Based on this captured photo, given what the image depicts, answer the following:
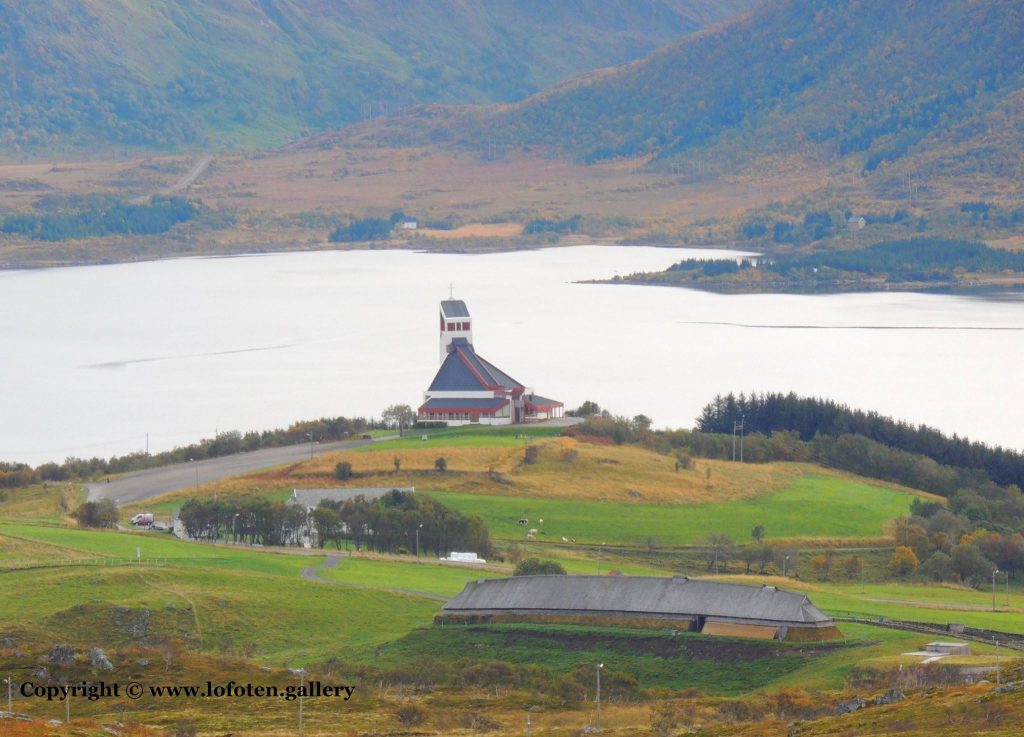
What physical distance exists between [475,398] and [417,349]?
40.6 meters

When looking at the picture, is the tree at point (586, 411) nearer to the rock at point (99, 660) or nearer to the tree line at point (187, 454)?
the tree line at point (187, 454)

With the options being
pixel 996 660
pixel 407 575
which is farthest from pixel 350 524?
pixel 996 660

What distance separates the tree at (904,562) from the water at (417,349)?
25.2m

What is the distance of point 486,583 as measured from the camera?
4384 centimetres

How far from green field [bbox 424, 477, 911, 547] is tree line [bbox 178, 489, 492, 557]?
2.62m

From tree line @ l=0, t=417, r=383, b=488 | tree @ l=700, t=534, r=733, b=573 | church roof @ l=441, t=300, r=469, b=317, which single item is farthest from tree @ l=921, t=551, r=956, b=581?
church roof @ l=441, t=300, r=469, b=317

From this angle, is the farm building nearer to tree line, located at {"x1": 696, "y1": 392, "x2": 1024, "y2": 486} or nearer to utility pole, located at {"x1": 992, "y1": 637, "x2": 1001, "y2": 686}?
utility pole, located at {"x1": 992, "y1": 637, "x2": 1001, "y2": 686}

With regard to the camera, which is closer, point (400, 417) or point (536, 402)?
point (400, 417)

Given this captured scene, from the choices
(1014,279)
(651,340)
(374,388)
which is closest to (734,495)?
(374,388)

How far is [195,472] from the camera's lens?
6631 centimetres

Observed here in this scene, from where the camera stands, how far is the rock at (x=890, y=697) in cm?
Answer: 3378

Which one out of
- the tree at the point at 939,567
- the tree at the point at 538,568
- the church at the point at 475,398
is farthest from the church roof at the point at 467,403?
the tree at the point at 538,568

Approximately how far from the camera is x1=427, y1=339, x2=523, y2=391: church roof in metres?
74.8

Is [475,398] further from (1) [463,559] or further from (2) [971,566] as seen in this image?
(2) [971,566]
